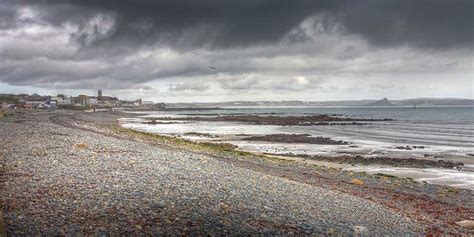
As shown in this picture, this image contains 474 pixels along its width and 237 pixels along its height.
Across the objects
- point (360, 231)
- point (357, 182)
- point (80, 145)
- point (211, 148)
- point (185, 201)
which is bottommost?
point (357, 182)

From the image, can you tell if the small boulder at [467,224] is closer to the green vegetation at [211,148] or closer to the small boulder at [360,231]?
the small boulder at [360,231]

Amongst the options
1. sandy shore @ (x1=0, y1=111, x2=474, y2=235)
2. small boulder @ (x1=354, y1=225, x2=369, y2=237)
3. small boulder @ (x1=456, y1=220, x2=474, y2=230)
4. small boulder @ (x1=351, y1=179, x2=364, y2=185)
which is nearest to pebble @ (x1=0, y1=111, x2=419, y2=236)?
sandy shore @ (x1=0, y1=111, x2=474, y2=235)

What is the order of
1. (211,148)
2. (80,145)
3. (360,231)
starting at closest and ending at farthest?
(360,231)
(80,145)
(211,148)

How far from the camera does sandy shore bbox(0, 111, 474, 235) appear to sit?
9023mm

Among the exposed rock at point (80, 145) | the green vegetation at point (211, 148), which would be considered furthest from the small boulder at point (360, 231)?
the green vegetation at point (211, 148)

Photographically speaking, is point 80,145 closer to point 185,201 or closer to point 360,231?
point 185,201

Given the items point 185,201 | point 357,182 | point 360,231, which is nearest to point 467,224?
point 360,231

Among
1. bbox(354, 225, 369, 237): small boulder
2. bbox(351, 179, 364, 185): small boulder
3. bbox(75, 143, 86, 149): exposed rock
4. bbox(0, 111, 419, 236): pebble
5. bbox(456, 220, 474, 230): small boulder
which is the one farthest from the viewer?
bbox(75, 143, 86, 149): exposed rock

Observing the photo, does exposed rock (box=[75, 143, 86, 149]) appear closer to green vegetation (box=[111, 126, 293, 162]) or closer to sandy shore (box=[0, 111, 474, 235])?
sandy shore (box=[0, 111, 474, 235])

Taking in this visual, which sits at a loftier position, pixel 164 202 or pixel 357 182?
pixel 164 202

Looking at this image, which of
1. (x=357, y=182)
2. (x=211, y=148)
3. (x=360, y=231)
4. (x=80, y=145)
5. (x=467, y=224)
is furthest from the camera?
(x=211, y=148)

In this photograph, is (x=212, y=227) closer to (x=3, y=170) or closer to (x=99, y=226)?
(x=99, y=226)

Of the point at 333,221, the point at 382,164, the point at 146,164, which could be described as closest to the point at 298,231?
the point at 333,221

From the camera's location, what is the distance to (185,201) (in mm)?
10977
